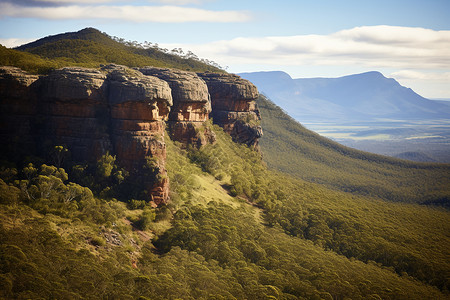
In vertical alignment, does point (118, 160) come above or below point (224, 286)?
above

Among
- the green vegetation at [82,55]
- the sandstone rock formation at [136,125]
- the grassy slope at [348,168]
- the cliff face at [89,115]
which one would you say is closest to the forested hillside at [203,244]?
the sandstone rock formation at [136,125]

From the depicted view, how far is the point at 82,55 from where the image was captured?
6138cm

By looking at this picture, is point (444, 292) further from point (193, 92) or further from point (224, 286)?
point (193, 92)

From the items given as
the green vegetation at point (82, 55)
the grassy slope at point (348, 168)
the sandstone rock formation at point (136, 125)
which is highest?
the green vegetation at point (82, 55)

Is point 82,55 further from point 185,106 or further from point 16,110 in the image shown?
point 16,110

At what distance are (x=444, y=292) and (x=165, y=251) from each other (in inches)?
1303

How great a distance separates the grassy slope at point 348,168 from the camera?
93575 millimetres

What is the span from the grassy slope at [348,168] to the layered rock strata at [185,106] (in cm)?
4422

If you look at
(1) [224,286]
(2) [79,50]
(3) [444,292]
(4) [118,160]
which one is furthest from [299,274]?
(2) [79,50]

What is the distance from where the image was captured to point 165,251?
3650cm

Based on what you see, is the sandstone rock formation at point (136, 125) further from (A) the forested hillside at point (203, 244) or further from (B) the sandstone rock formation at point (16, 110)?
(B) the sandstone rock formation at point (16, 110)

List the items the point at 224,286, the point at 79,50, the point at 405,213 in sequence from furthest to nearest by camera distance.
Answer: the point at 405,213 → the point at 79,50 → the point at 224,286

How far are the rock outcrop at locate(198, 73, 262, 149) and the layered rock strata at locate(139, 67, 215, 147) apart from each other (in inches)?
544

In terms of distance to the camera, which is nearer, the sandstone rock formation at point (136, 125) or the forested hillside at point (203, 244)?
the forested hillside at point (203, 244)
